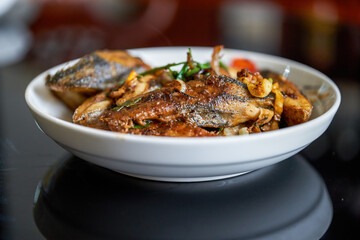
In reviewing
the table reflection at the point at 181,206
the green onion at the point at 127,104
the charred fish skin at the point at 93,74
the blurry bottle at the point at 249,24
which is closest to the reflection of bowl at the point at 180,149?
the table reflection at the point at 181,206

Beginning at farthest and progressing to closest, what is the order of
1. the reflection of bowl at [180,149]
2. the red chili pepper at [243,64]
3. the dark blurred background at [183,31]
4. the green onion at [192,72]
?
1. the dark blurred background at [183,31]
2. the red chili pepper at [243,64]
3. the green onion at [192,72]
4. the reflection of bowl at [180,149]

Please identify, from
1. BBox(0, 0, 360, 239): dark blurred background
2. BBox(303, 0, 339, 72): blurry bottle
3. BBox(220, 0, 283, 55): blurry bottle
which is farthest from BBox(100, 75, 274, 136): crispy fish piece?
BBox(220, 0, 283, 55): blurry bottle

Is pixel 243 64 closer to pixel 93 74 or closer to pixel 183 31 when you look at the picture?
pixel 93 74

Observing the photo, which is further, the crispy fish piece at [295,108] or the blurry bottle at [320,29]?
the blurry bottle at [320,29]

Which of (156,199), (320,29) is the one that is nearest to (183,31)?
(320,29)

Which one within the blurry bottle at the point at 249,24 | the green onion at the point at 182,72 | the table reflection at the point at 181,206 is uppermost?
the green onion at the point at 182,72

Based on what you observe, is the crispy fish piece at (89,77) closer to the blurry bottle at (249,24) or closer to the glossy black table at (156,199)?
the glossy black table at (156,199)

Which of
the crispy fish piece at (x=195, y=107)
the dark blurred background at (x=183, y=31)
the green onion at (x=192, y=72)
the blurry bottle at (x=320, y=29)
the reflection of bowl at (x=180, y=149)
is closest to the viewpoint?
the reflection of bowl at (x=180, y=149)

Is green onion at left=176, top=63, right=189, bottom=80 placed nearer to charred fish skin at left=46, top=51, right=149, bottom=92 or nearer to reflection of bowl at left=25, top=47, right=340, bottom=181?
charred fish skin at left=46, top=51, right=149, bottom=92
